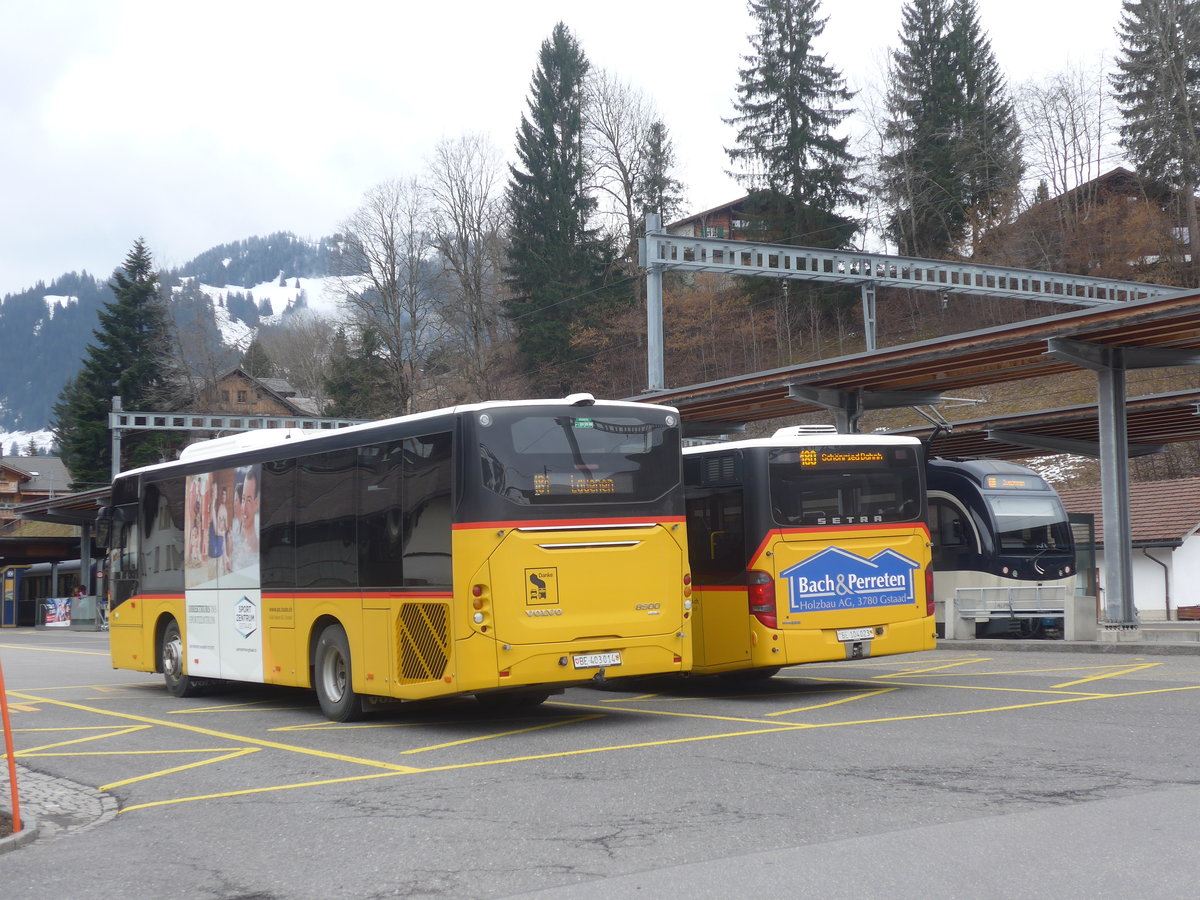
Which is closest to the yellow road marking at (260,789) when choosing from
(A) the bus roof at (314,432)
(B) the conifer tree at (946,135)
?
(A) the bus roof at (314,432)

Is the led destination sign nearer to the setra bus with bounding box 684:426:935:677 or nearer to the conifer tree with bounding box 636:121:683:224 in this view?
the setra bus with bounding box 684:426:935:677

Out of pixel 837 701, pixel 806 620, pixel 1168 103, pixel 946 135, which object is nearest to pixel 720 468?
pixel 806 620

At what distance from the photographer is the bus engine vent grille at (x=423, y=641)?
11766 millimetres

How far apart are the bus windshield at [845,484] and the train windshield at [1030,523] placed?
11666mm

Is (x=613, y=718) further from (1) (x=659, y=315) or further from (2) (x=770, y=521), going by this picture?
(1) (x=659, y=315)

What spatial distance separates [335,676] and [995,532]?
1641cm

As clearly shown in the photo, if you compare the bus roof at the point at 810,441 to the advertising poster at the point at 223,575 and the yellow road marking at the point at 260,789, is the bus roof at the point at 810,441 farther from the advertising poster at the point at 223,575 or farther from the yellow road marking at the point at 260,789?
the yellow road marking at the point at 260,789

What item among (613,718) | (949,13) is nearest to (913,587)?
(613,718)

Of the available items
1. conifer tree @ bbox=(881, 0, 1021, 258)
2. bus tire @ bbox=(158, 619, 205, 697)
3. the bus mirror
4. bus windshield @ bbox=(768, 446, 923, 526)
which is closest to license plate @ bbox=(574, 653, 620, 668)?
bus windshield @ bbox=(768, 446, 923, 526)

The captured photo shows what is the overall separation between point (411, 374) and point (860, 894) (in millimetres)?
63830

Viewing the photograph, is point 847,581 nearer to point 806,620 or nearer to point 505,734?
point 806,620

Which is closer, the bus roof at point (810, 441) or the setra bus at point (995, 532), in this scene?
the bus roof at point (810, 441)

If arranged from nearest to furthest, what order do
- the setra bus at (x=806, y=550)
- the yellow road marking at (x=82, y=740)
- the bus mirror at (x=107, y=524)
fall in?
the yellow road marking at (x=82, y=740), the setra bus at (x=806, y=550), the bus mirror at (x=107, y=524)

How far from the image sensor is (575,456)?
1238 cm
